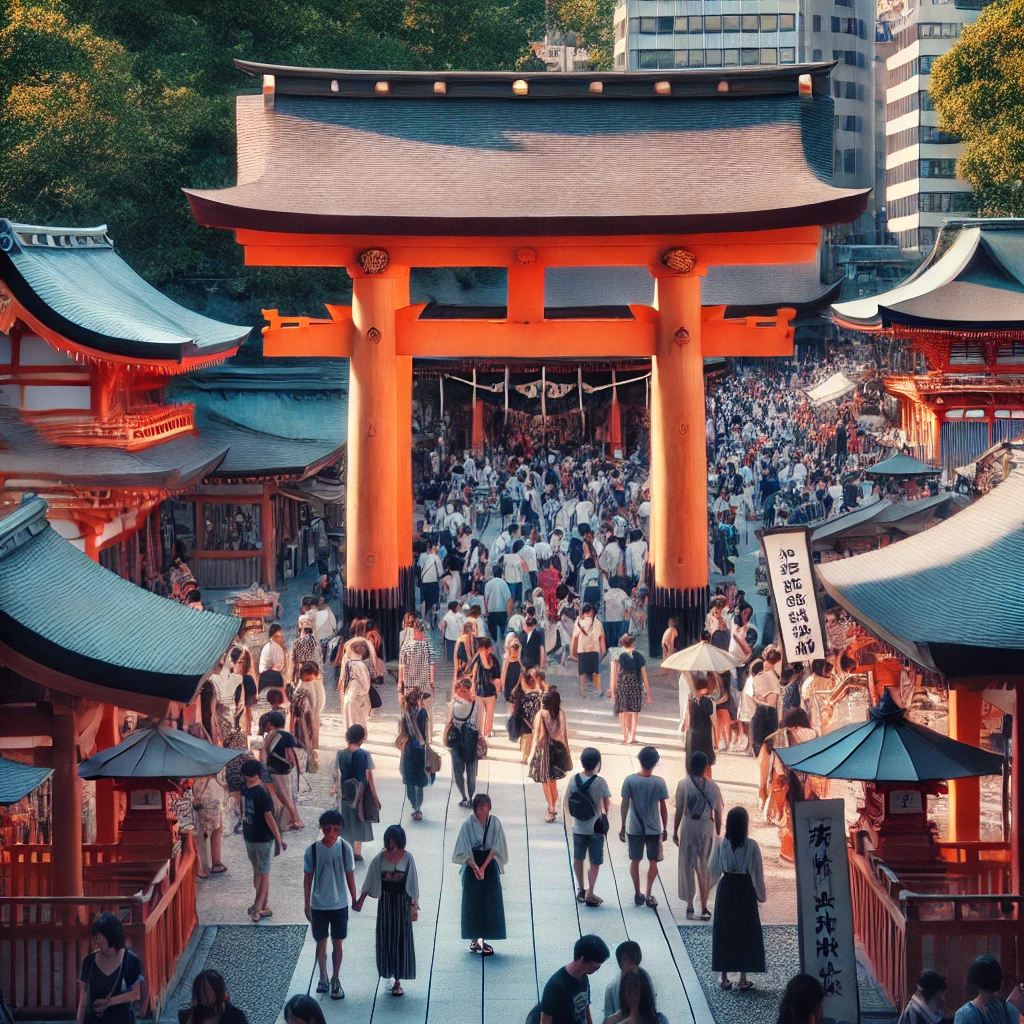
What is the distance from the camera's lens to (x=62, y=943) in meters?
9.95

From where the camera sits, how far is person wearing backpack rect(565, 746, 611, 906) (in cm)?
1180

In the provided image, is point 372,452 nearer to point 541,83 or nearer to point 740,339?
point 740,339

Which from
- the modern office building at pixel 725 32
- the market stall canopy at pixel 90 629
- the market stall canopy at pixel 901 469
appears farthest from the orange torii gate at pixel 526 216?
the modern office building at pixel 725 32

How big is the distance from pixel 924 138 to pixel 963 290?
48648 millimetres

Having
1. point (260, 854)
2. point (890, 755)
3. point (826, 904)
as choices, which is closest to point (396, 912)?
point (260, 854)

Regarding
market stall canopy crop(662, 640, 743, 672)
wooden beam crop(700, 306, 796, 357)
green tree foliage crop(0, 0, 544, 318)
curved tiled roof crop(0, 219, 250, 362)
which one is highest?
green tree foliage crop(0, 0, 544, 318)

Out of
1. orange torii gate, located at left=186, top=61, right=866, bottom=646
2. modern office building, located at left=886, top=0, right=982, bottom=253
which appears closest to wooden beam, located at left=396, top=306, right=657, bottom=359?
orange torii gate, located at left=186, top=61, right=866, bottom=646

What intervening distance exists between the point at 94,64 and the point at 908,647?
29.7 m

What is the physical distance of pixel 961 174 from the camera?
2143 inches

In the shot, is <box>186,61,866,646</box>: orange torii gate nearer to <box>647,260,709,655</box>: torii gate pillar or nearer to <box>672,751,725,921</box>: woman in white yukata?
<box>647,260,709,655</box>: torii gate pillar

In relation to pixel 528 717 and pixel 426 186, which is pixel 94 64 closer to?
pixel 426 186

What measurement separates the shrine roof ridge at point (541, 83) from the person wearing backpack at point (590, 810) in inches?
523

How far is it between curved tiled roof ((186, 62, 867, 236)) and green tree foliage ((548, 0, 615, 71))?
60.3 metres

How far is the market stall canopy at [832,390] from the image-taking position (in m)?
39.8
